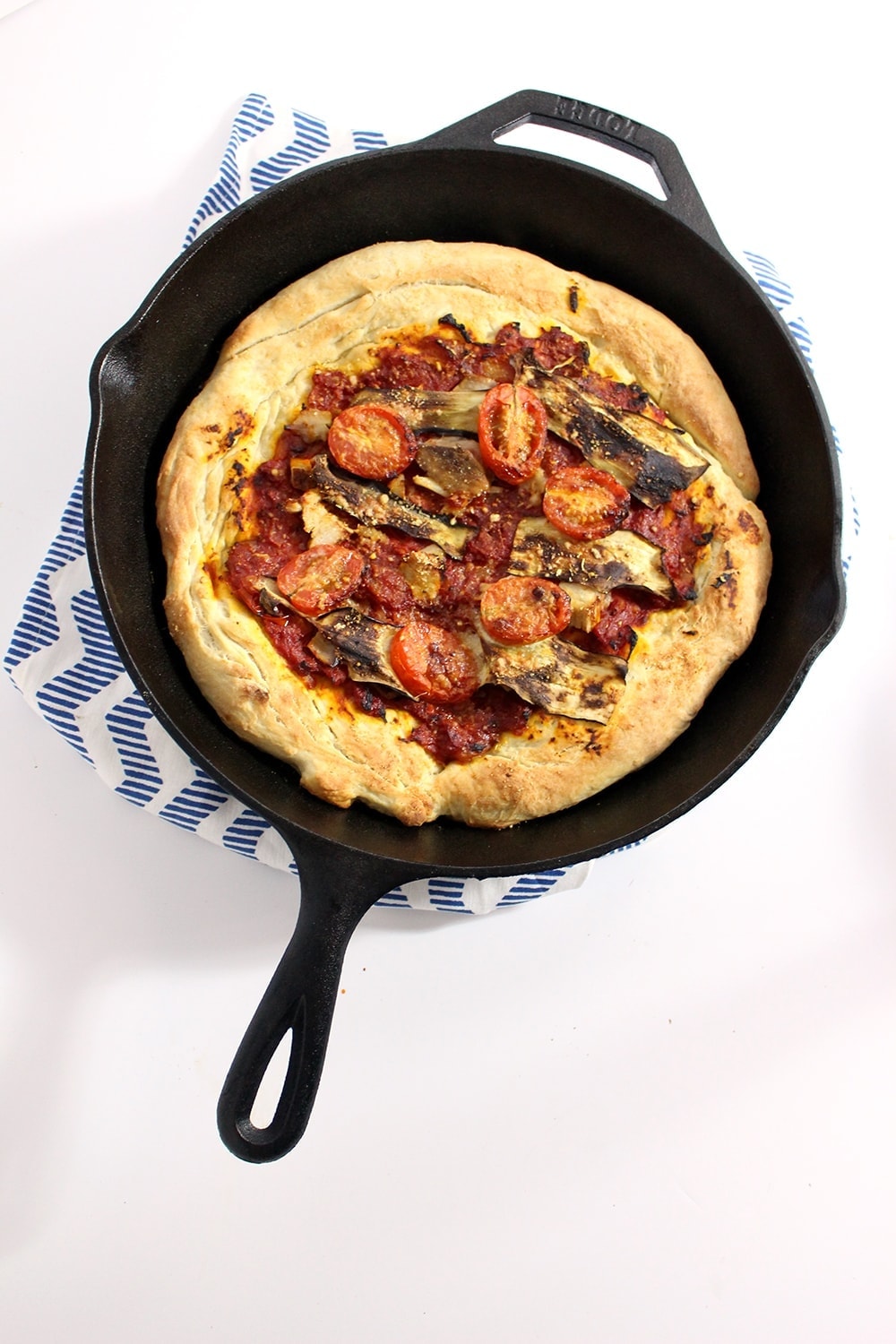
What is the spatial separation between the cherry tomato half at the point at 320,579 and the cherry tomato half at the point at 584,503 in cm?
68

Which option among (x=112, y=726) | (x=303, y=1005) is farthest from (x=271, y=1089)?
(x=112, y=726)

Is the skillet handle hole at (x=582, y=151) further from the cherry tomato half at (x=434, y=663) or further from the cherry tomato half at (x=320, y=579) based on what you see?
the cherry tomato half at (x=434, y=663)

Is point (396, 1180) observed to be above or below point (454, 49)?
below

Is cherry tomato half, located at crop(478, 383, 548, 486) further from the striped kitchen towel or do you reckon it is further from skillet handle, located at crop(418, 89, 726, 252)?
the striped kitchen towel

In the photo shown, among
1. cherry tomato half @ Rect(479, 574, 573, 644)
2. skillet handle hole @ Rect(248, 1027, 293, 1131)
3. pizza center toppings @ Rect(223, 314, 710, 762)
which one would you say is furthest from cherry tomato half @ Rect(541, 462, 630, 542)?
skillet handle hole @ Rect(248, 1027, 293, 1131)

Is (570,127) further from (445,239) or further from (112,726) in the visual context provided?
(112,726)

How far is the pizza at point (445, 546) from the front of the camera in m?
3.30

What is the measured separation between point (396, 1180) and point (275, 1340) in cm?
68

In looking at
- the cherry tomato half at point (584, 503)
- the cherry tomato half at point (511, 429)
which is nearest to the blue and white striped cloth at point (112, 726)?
the cherry tomato half at point (584, 503)

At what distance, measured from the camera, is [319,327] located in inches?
141

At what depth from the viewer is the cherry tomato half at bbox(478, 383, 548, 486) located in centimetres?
339

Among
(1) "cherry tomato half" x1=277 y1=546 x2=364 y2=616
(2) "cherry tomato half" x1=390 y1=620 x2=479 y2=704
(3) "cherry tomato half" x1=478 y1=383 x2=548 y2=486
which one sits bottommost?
(2) "cherry tomato half" x1=390 y1=620 x2=479 y2=704

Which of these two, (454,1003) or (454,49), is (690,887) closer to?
(454,1003)

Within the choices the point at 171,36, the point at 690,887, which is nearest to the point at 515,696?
the point at 690,887
